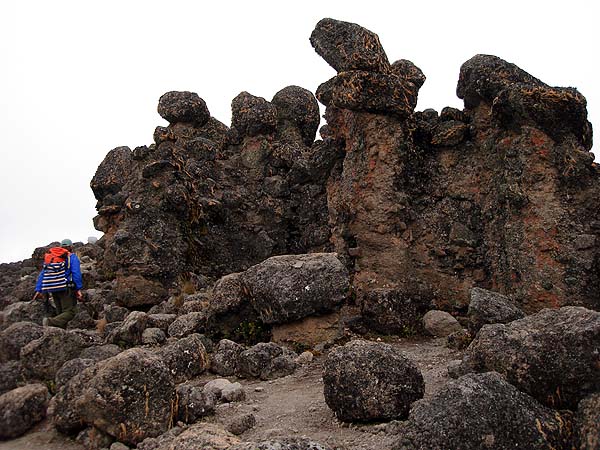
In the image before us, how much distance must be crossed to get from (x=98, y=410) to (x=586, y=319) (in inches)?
257

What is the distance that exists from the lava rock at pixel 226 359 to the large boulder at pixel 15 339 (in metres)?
4.18

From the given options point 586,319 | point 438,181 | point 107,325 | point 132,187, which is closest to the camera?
point 586,319

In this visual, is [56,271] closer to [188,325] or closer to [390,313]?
[188,325]

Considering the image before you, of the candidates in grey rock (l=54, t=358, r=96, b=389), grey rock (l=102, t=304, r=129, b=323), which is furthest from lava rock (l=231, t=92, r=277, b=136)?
grey rock (l=54, t=358, r=96, b=389)

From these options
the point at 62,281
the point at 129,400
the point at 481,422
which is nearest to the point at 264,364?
the point at 129,400

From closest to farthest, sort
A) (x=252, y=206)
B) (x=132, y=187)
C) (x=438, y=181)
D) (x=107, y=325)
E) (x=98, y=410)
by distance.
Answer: (x=98, y=410) → (x=107, y=325) → (x=438, y=181) → (x=132, y=187) → (x=252, y=206)

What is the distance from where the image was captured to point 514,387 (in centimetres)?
655

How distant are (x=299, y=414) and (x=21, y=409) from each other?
4.56 meters

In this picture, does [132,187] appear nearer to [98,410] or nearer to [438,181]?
[438,181]

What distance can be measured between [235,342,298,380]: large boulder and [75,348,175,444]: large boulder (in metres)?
2.80

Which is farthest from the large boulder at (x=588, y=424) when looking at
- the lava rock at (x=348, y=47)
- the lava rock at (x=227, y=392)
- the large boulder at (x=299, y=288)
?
the lava rock at (x=348, y=47)

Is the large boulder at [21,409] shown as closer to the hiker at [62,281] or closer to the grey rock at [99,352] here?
the grey rock at [99,352]

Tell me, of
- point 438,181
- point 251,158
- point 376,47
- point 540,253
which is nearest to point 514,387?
point 540,253

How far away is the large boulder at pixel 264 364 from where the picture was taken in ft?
A: 36.2
